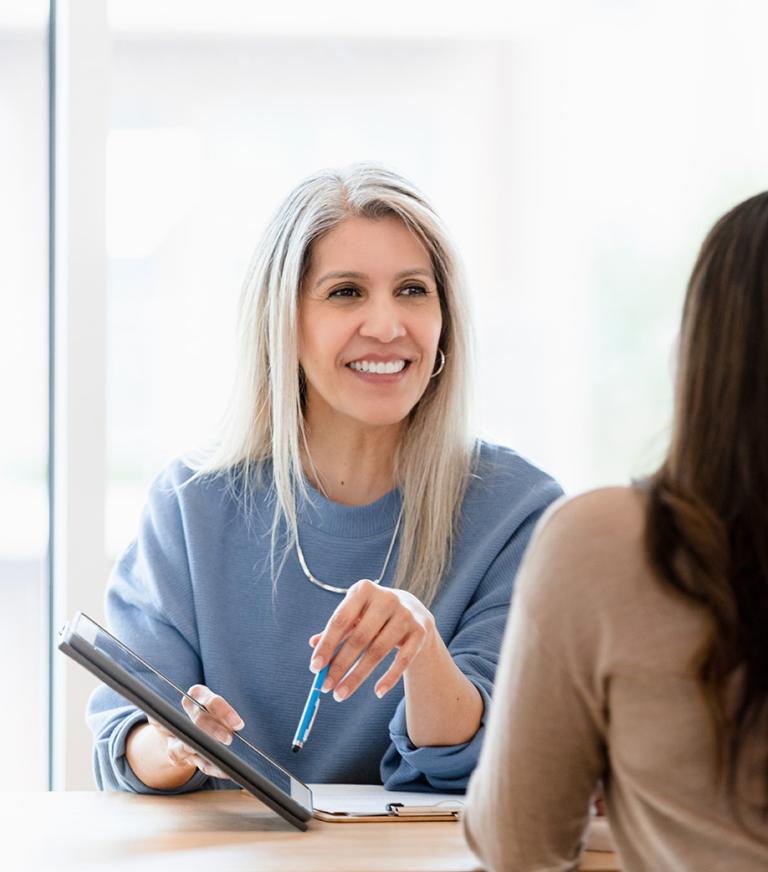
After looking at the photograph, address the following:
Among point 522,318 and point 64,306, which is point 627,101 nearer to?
point 522,318

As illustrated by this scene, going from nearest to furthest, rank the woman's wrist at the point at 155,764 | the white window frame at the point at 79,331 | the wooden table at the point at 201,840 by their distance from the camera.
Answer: the wooden table at the point at 201,840
the woman's wrist at the point at 155,764
the white window frame at the point at 79,331

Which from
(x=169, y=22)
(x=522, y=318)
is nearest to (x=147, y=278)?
(x=169, y=22)

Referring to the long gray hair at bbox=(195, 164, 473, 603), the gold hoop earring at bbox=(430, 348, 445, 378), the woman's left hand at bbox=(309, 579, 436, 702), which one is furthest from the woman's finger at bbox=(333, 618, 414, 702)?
the gold hoop earring at bbox=(430, 348, 445, 378)

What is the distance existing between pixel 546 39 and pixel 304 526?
9.00ft

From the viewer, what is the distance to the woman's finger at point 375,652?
4.06ft

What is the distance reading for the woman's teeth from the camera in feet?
5.50

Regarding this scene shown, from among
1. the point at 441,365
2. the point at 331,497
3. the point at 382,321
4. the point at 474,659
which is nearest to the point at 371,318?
the point at 382,321

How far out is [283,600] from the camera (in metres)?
1.66

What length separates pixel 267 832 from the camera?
1220 millimetres

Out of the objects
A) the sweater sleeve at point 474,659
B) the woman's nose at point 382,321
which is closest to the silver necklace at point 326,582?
the sweater sleeve at point 474,659

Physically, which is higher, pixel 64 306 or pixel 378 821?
pixel 64 306

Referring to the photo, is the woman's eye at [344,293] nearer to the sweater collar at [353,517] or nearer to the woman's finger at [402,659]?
the sweater collar at [353,517]

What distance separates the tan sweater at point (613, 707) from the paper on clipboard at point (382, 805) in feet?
1.10

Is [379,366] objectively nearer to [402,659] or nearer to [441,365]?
[441,365]
